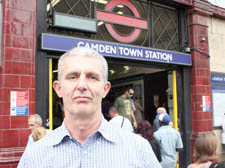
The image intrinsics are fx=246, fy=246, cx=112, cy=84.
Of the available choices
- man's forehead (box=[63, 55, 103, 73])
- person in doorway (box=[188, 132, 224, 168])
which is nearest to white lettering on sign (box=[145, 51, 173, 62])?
person in doorway (box=[188, 132, 224, 168])

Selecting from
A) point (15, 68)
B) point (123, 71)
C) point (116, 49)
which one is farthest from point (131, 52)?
point (123, 71)

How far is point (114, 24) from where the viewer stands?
6367mm

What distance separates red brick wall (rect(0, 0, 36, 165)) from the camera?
442cm

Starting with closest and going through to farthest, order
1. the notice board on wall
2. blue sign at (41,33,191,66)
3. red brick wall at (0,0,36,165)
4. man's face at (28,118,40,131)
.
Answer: man's face at (28,118,40,131) < red brick wall at (0,0,36,165) < blue sign at (41,33,191,66) < the notice board on wall

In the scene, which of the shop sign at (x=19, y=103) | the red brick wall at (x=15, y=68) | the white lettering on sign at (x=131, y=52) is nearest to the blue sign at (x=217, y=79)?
the white lettering on sign at (x=131, y=52)

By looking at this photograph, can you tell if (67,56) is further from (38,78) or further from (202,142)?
(38,78)

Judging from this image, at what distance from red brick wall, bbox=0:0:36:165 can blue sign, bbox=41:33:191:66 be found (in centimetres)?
39

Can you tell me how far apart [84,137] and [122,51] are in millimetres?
4791

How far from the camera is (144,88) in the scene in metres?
9.94

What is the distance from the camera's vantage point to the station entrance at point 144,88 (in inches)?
301

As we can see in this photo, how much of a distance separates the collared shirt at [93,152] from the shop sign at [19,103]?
335 centimetres

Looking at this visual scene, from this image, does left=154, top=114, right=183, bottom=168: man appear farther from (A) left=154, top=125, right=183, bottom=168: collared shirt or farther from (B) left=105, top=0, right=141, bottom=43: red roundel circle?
(B) left=105, top=0, right=141, bottom=43: red roundel circle

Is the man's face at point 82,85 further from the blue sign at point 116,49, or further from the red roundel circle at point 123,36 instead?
the red roundel circle at point 123,36

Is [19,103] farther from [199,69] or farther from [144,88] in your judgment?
[144,88]
